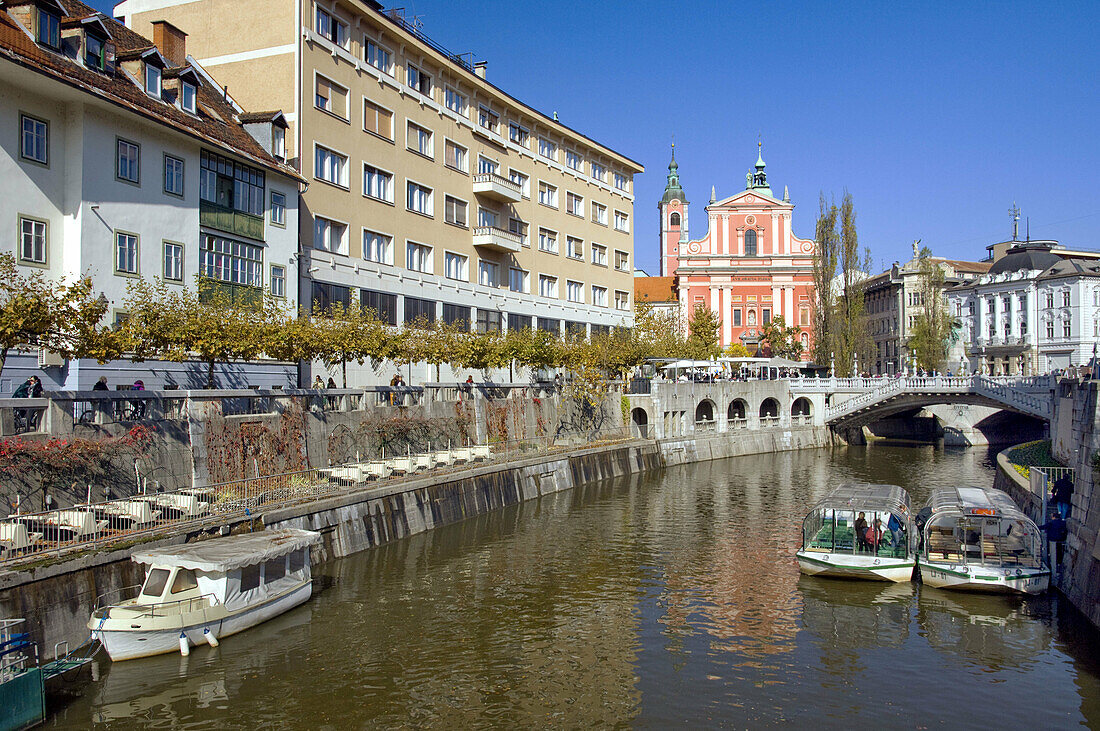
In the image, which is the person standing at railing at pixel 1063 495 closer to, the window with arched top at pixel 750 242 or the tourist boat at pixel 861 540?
the tourist boat at pixel 861 540

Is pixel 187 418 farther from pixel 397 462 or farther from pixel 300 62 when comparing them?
pixel 300 62

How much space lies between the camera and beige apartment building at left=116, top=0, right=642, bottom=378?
4759 cm

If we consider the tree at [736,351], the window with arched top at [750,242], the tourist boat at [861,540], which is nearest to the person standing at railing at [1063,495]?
the tourist boat at [861,540]

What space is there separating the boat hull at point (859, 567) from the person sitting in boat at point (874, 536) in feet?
2.39

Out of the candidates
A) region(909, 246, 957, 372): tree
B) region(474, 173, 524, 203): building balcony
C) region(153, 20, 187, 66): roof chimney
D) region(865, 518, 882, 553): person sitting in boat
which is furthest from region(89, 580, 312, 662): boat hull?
region(909, 246, 957, 372): tree

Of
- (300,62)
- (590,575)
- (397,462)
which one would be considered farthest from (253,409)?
(300,62)

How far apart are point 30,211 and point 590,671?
26.0 metres

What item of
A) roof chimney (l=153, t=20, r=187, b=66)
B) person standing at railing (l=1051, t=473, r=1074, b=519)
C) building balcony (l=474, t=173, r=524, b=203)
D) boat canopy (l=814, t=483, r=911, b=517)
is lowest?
boat canopy (l=814, t=483, r=911, b=517)

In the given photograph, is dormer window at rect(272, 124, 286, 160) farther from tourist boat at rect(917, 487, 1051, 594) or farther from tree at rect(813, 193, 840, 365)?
tree at rect(813, 193, 840, 365)

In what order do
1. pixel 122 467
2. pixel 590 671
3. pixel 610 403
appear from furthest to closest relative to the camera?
pixel 610 403, pixel 122 467, pixel 590 671

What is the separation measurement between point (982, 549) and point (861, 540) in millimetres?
3802

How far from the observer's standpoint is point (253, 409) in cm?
3350

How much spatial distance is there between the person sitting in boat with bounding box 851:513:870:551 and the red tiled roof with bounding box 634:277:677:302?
10645 centimetres

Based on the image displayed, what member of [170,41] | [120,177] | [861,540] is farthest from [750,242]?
[120,177]
